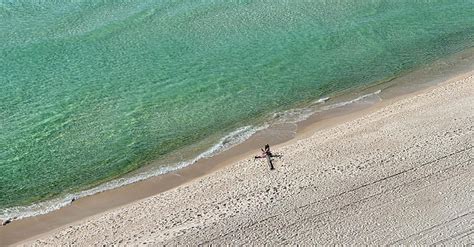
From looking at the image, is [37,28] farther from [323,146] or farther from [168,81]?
[323,146]

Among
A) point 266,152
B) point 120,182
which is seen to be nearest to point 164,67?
point 120,182

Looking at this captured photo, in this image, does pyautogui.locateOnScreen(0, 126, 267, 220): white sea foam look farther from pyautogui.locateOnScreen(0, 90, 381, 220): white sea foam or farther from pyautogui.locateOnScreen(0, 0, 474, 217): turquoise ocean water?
pyautogui.locateOnScreen(0, 0, 474, 217): turquoise ocean water

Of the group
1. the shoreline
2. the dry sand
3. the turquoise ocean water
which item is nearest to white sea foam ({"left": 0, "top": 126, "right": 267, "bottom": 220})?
the shoreline

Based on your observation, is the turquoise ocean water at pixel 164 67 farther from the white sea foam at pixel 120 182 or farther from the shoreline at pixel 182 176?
the shoreline at pixel 182 176

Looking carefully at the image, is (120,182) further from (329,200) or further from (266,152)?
(329,200)

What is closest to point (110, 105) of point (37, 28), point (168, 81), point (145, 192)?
point (168, 81)

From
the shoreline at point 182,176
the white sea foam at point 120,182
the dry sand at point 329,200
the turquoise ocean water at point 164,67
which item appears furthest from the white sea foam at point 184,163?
the dry sand at point 329,200
